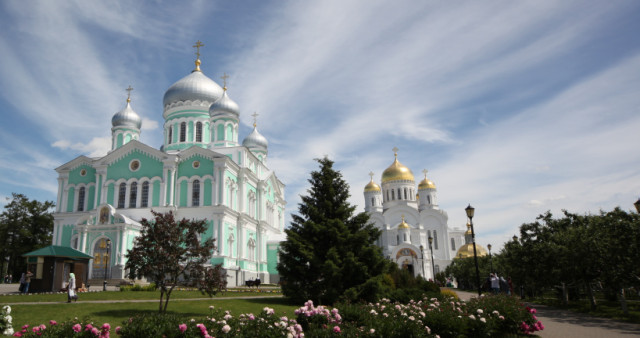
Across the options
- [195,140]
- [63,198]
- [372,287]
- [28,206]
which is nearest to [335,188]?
[372,287]

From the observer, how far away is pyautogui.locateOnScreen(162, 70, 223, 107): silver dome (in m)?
41.2

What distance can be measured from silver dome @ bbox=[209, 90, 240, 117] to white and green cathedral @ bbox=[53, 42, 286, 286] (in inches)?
3.6

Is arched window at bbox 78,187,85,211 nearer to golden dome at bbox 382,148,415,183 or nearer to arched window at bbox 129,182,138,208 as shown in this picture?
arched window at bbox 129,182,138,208

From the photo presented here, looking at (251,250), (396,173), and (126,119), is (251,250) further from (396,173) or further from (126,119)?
(396,173)

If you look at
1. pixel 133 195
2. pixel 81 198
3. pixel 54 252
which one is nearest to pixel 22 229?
pixel 81 198

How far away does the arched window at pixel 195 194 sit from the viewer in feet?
111

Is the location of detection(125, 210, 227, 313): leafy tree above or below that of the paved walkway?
above

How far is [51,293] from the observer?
68.0 feet

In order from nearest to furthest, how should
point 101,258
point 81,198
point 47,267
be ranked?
point 47,267
point 101,258
point 81,198

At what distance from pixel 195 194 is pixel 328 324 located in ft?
88.8

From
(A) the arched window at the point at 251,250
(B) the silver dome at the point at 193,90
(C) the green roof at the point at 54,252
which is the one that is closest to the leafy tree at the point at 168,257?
(C) the green roof at the point at 54,252

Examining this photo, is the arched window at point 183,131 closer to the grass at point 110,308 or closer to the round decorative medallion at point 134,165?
the round decorative medallion at point 134,165

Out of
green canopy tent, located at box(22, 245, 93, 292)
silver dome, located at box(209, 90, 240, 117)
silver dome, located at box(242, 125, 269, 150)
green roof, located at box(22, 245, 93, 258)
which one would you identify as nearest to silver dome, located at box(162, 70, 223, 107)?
silver dome, located at box(209, 90, 240, 117)

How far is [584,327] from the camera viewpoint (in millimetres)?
14664
